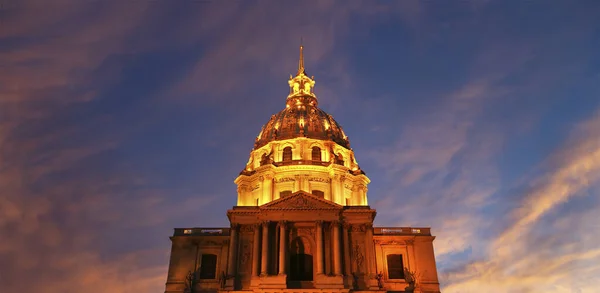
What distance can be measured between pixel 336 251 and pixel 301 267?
415 centimetres

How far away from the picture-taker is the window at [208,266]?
162 feet

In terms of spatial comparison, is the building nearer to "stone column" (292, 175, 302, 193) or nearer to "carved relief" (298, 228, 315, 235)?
"carved relief" (298, 228, 315, 235)

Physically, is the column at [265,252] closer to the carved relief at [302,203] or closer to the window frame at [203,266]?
the carved relief at [302,203]

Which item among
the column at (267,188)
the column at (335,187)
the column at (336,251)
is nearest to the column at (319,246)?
the column at (336,251)

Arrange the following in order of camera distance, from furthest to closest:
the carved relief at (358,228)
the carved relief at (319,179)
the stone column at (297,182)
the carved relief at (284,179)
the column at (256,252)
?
the carved relief at (319,179) → the carved relief at (284,179) → the stone column at (297,182) → the carved relief at (358,228) → the column at (256,252)

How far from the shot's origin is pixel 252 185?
6306 centimetres

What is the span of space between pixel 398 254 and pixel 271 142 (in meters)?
23.1

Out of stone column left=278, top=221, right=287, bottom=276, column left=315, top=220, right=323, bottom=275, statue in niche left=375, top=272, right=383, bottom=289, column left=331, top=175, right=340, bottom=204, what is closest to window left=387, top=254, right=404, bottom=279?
statue in niche left=375, top=272, right=383, bottom=289

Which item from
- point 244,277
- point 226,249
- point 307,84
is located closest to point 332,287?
point 244,277

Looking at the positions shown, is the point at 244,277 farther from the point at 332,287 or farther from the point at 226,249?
the point at 332,287

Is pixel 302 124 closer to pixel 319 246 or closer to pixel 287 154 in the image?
pixel 287 154

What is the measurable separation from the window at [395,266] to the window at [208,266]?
16.8 m

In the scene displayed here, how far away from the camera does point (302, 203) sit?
49406mm

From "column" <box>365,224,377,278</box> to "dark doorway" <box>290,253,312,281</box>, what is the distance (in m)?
5.55
